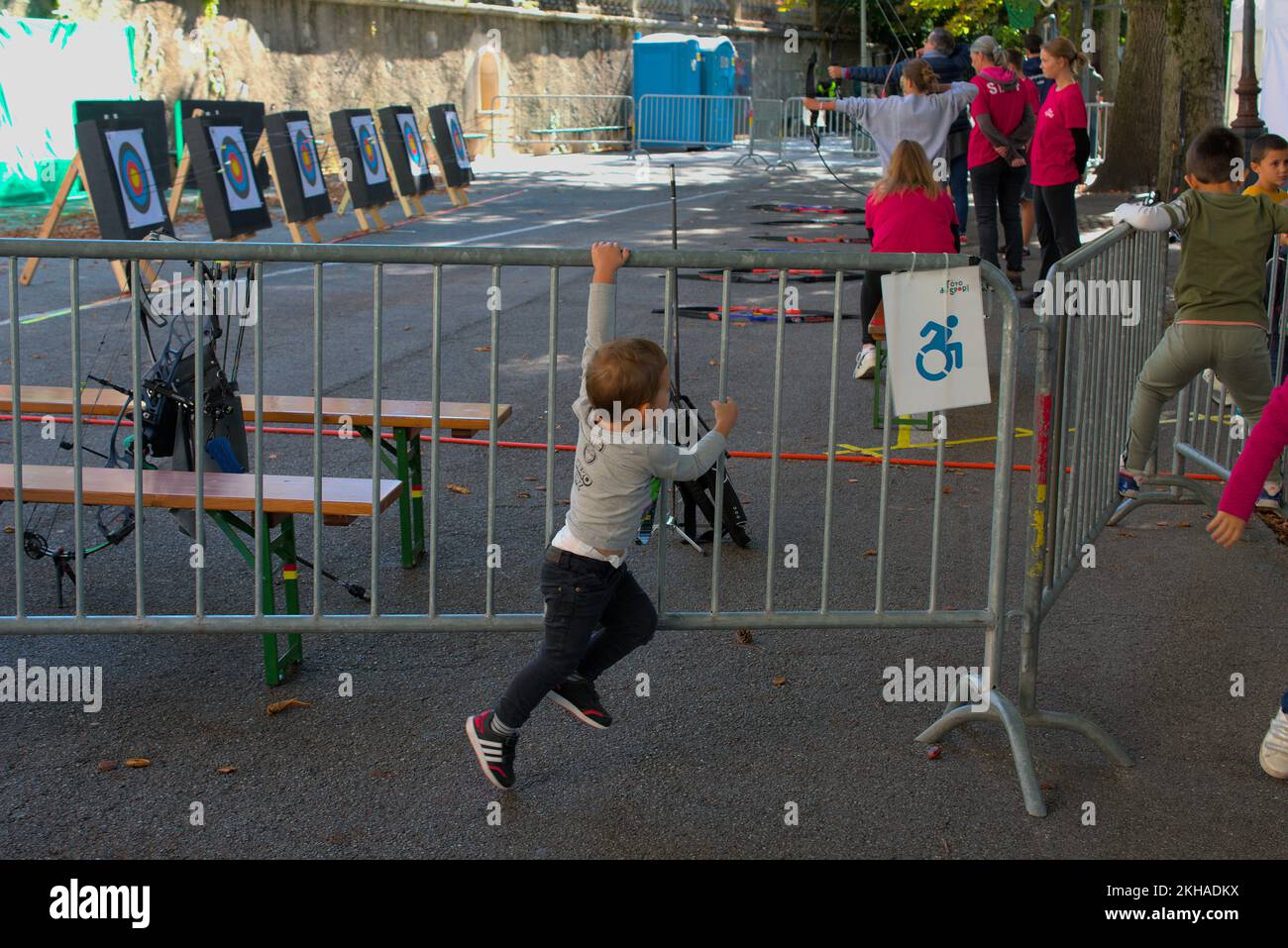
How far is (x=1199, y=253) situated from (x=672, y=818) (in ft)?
12.2

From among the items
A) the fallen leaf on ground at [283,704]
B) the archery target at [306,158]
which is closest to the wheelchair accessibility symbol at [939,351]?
the fallen leaf on ground at [283,704]

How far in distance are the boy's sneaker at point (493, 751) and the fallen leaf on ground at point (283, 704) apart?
818 mm

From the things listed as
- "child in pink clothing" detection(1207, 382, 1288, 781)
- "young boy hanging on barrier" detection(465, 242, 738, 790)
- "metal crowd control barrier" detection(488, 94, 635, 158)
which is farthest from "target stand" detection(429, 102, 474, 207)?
"child in pink clothing" detection(1207, 382, 1288, 781)

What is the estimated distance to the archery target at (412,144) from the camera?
20.5m

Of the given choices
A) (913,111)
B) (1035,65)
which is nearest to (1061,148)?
(913,111)

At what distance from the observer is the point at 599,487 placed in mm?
4199

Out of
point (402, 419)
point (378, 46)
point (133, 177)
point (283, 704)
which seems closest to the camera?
point (283, 704)

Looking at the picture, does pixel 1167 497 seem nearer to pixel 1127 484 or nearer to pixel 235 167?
pixel 1127 484

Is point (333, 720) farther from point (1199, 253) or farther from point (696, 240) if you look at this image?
point (696, 240)

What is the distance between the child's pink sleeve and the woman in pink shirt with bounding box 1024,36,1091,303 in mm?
7813

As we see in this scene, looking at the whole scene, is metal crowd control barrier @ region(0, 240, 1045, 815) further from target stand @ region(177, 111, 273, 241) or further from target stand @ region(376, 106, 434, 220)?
target stand @ region(376, 106, 434, 220)

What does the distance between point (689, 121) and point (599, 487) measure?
1455 inches

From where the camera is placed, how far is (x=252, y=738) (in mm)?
4559

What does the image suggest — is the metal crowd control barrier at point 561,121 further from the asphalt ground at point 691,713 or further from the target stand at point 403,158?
the asphalt ground at point 691,713
